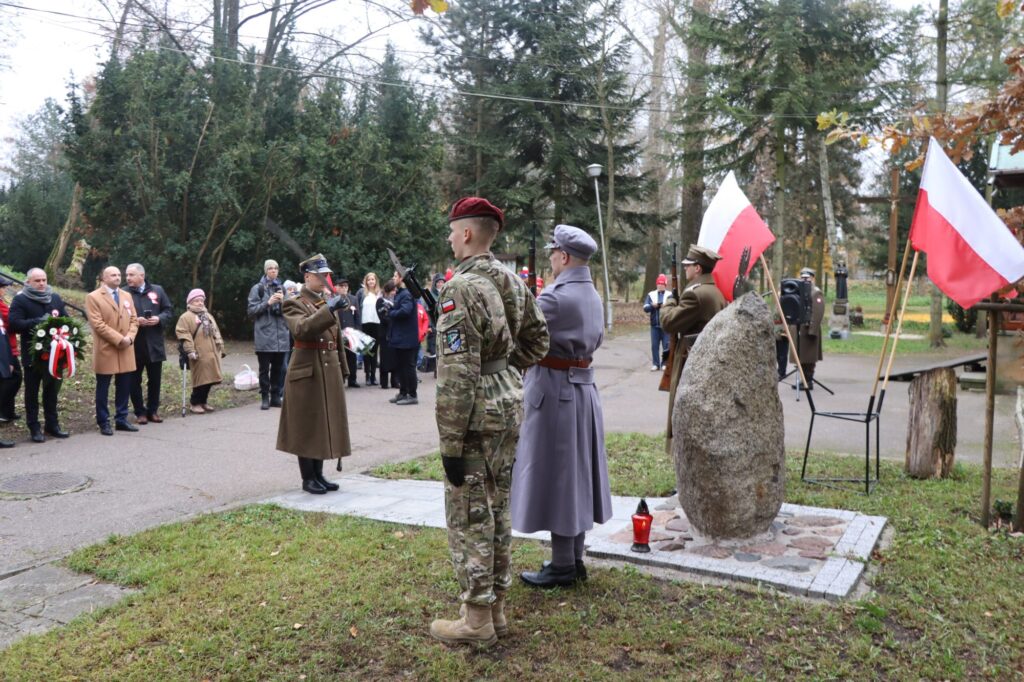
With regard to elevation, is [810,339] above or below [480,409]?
below

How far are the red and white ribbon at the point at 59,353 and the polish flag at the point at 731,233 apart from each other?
7.52 m

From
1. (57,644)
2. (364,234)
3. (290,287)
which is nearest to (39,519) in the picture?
(57,644)

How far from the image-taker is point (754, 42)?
83.1 ft

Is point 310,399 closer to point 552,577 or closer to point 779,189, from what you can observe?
point 552,577

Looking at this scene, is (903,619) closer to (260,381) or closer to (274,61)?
(260,381)

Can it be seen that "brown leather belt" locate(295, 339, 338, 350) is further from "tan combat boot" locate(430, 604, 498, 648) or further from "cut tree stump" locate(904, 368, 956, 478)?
"cut tree stump" locate(904, 368, 956, 478)

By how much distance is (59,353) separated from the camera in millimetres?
9492

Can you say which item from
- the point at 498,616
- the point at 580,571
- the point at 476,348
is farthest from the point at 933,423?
the point at 476,348

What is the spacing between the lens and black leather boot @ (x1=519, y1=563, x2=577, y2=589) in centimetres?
471

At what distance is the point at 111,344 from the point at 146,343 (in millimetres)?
692

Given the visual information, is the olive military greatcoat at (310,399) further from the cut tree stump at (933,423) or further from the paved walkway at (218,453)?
the cut tree stump at (933,423)

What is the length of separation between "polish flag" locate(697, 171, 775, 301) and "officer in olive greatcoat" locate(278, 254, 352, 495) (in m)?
3.31

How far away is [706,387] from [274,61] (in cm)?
1907

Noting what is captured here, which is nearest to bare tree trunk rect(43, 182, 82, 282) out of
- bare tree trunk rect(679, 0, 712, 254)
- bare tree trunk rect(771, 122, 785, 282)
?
bare tree trunk rect(679, 0, 712, 254)
